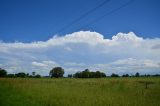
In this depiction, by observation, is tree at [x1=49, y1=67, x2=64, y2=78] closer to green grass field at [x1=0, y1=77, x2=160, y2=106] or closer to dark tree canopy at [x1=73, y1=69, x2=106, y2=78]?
dark tree canopy at [x1=73, y1=69, x2=106, y2=78]

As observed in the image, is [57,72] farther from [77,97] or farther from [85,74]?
[77,97]

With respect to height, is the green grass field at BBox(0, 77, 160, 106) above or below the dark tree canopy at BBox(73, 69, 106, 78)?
below

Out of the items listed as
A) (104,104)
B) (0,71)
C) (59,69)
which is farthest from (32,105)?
(59,69)

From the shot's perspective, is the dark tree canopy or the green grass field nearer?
the green grass field

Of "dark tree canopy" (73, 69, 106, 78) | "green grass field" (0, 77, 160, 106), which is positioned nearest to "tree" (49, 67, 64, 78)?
"dark tree canopy" (73, 69, 106, 78)

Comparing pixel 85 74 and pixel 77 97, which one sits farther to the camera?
pixel 85 74

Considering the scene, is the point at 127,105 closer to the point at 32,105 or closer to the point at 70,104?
the point at 70,104

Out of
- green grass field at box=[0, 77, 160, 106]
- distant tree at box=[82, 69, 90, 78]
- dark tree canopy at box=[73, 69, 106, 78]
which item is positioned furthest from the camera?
dark tree canopy at box=[73, 69, 106, 78]

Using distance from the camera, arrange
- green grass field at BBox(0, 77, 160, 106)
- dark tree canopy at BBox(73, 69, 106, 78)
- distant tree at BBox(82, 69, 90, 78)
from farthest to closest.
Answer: dark tree canopy at BBox(73, 69, 106, 78) < distant tree at BBox(82, 69, 90, 78) < green grass field at BBox(0, 77, 160, 106)

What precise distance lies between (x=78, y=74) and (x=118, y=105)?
411 feet

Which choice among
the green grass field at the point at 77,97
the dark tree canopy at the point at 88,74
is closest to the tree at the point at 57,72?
the dark tree canopy at the point at 88,74

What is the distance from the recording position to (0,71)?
125 meters

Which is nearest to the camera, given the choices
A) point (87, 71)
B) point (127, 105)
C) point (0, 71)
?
point (127, 105)

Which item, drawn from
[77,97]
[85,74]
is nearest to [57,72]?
[85,74]
